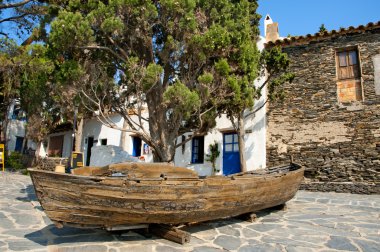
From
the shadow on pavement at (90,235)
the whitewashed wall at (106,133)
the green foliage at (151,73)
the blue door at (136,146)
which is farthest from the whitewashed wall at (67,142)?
the shadow on pavement at (90,235)

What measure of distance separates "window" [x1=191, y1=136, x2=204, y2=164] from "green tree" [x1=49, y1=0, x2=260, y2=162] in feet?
17.8

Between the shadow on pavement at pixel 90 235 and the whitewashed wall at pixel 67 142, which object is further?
the whitewashed wall at pixel 67 142

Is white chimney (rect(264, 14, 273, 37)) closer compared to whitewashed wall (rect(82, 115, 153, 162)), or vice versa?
white chimney (rect(264, 14, 273, 37))

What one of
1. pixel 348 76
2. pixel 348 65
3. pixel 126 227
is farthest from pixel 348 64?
pixel 126 227

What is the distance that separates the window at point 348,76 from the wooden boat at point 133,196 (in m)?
7.78

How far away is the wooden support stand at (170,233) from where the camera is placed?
155 inches

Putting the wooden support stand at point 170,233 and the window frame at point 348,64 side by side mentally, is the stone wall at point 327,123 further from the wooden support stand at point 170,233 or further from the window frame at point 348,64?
the wooden support stand at point 170,233

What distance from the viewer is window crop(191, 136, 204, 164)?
12.9 metres

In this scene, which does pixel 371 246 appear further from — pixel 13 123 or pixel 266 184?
pixel 13 123

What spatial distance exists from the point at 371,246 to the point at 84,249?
13.1 feet

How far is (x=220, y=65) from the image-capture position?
627 centimetres

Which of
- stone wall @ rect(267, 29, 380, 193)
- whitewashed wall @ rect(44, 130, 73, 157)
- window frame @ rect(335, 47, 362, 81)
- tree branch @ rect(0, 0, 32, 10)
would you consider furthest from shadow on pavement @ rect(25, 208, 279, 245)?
whitewashed wall @ rect(44, 130, 73, 157)

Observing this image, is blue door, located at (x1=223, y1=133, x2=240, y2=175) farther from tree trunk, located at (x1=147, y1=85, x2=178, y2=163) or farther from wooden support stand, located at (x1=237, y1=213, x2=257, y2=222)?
wooden support stand, located at (x1=237, y1=213, x2=257, y2=222)

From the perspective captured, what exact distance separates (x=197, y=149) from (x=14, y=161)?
1243 cm
